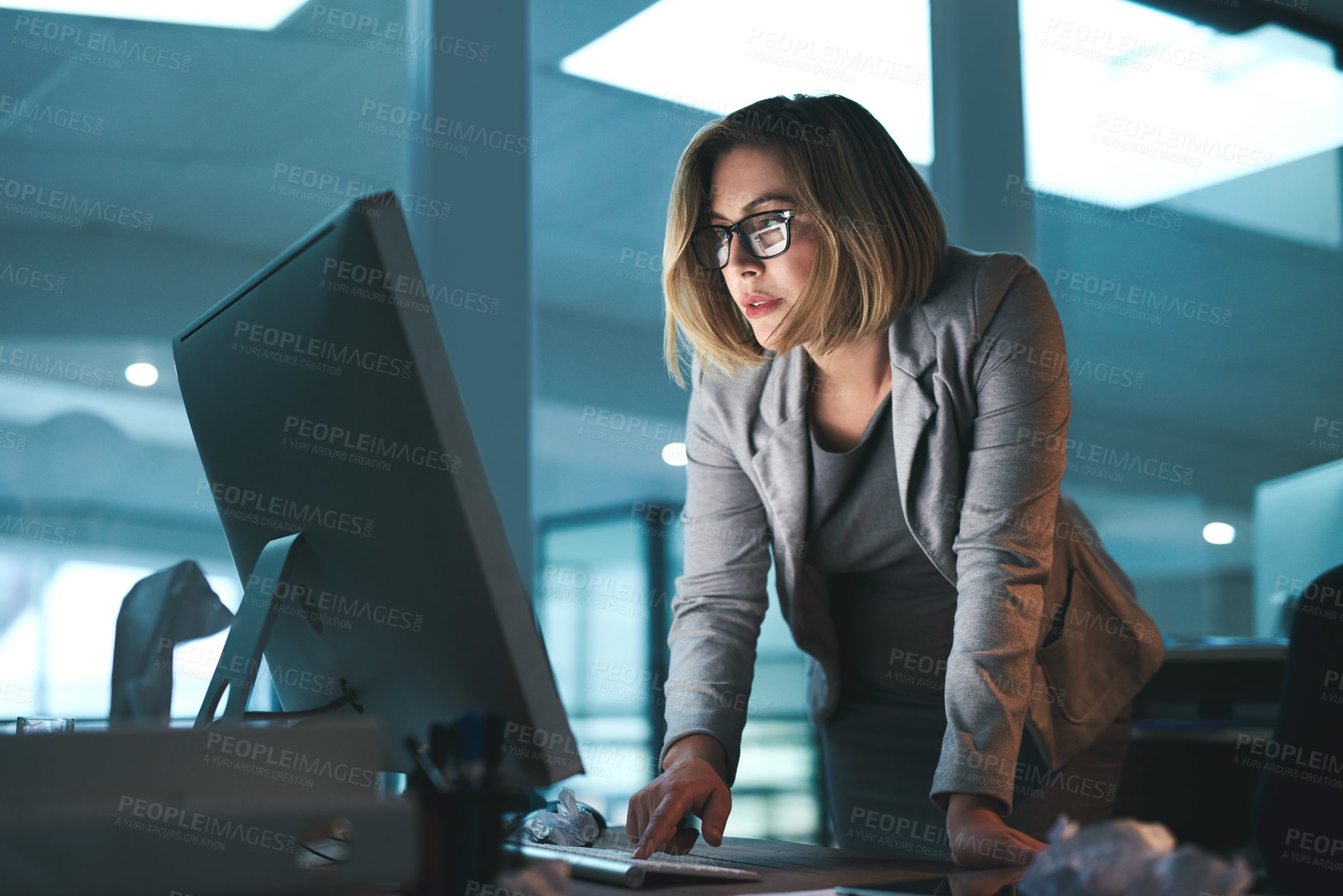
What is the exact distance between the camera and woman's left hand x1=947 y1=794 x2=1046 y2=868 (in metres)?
0.96

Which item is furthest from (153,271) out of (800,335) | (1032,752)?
(1032,752)

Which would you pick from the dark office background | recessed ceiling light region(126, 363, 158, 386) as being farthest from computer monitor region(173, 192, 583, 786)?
recessed ceiling light region(126, 363, 158, 386)

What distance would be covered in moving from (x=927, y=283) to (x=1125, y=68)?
9.84 ft

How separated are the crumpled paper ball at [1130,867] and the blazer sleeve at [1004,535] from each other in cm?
50

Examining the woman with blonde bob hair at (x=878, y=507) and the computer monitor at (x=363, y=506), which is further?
the woman with blonde bob hair at (x=878, y=507)

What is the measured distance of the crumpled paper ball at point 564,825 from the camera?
1.06m

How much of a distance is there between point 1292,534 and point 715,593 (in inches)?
127

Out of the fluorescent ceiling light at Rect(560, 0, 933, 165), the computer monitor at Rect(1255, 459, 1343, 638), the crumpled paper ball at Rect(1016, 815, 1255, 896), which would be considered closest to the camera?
the crumpled paper ball at Rect(1016, 815, 1255, 896)

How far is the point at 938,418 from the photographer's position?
131 cm

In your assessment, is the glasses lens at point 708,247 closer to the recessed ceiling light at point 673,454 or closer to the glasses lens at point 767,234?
the glasses lens at point 767,234

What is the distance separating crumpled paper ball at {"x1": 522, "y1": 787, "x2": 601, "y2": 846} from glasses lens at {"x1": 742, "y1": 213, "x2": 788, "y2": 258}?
0.71 m

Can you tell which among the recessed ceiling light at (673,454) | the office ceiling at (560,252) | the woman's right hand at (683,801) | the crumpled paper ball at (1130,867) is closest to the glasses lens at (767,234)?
the woman's right hand at (683,801)

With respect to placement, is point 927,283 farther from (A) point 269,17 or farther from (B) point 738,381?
(A) point 269,17

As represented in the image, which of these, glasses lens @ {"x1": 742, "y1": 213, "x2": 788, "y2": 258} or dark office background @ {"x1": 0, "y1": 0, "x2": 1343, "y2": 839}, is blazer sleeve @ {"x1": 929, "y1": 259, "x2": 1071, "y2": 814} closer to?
glasses lens @ {"x1": 742, "y1": 213, "x2": 788, "y2": 258}
